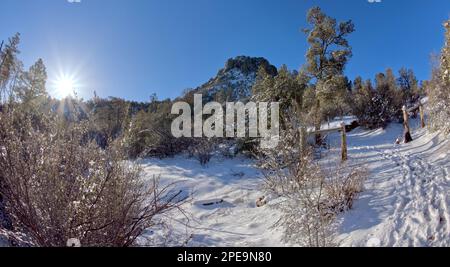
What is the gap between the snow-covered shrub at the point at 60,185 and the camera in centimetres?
218

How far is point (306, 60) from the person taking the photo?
13930 mm

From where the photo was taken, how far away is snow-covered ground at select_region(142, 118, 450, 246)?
321 centimetres

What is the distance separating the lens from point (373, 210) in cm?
396

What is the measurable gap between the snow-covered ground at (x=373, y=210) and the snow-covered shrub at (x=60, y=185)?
48.3 inches

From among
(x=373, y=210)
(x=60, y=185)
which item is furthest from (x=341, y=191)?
(x=60, y=185)

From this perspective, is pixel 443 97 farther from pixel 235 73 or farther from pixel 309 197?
pixel 235 73

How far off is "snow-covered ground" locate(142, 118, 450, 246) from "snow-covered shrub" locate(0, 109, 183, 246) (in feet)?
4.03

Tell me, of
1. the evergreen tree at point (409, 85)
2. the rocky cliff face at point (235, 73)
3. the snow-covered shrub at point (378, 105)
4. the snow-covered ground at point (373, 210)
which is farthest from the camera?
the rocky cliff face at point (235, 73)

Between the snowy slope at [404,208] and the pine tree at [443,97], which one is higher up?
the pine tree at [443,97]

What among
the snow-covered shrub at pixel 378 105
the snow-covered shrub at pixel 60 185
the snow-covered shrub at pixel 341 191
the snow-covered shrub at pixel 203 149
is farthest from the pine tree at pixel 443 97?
the snow-covered shrub at pixel 60 185

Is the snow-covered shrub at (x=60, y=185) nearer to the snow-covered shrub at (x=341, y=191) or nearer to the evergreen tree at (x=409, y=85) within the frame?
the snow-covered shrub at (x=341, y=191)
